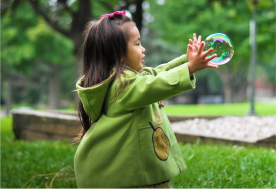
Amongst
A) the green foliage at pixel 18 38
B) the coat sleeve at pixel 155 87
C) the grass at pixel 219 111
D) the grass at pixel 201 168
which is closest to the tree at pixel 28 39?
the green foliage at pixel 18 38

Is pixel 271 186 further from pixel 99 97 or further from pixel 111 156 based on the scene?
pixel 99 97

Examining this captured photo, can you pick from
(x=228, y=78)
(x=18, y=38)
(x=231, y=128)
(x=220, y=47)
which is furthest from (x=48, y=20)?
(x=228, y=78)

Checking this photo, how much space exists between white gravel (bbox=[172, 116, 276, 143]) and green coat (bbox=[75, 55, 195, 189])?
2.76m

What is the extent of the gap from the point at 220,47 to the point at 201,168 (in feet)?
5.10

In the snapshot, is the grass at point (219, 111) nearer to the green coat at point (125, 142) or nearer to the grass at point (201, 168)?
the grass at point (201, 168)

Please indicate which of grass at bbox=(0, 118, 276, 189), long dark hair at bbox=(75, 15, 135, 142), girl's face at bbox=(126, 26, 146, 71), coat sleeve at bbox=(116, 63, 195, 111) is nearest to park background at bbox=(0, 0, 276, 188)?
grass at bbox=(0, 118, 276, 189)

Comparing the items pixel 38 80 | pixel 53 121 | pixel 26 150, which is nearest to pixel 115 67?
pixel 26 150

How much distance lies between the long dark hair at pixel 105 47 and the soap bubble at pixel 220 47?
0.53 meters

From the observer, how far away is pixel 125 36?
75.3 inches

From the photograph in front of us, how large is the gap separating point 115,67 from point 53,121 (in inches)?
158

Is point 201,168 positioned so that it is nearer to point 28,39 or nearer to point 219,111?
point 219,111

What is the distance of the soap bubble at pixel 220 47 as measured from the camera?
2.00m

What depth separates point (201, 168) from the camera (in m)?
3.14

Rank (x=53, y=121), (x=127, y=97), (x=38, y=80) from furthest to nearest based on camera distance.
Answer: (x=38, y=80) → (x=53, y=121) → (x=127, y=97)
